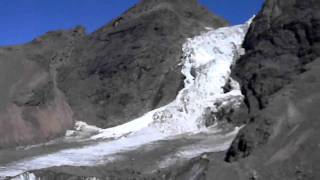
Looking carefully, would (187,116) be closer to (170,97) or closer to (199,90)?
(199,90)

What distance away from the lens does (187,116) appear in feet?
108

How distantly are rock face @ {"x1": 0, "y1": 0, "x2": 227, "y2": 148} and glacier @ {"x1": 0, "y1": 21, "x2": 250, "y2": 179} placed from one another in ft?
4.30

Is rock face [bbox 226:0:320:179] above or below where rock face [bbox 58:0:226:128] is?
below

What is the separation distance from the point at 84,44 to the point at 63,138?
11378 millimetres

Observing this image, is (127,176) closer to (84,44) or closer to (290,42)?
(290,42)

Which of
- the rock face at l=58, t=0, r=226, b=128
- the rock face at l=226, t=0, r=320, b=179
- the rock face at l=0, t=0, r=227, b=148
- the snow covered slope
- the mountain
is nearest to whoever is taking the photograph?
the rock face at l=226, t=0, r=320, b=179

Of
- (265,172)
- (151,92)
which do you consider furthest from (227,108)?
(265,172)

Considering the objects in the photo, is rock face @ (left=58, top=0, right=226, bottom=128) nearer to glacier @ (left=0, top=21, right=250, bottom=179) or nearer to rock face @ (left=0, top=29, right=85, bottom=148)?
glacier @ (left=0, top=21, right=250, bottom=179)

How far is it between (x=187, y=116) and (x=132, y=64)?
8.95 meters

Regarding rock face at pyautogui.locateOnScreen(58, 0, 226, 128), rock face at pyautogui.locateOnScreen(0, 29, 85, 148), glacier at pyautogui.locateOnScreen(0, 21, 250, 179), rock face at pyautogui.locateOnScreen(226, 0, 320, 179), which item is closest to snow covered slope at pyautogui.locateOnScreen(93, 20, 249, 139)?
glacier at pyautogui.locateOnScreen(0, 21, 250, 179)

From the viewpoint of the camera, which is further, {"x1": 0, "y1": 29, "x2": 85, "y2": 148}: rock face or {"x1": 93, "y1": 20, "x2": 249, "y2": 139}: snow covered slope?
{"x1": 0, "y1": 29, "x2": 85, "y2": 148}: rock face

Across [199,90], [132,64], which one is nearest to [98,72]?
[132,64]

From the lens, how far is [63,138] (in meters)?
35.4

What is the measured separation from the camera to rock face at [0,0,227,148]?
36.5 m
